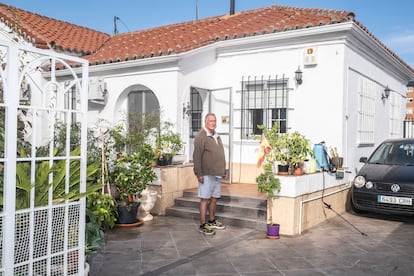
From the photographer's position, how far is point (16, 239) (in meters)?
3.40

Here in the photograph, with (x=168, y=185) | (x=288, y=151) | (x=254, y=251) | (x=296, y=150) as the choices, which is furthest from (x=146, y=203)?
(x=296, y=150)

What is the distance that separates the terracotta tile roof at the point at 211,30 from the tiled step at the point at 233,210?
3392 millimetres

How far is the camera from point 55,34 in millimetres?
13266

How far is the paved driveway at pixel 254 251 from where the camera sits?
5.05 meters

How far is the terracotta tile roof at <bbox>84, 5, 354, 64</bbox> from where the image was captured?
916 cm

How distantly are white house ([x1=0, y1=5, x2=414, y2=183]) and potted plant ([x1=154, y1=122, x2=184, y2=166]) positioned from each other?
76 centimetres

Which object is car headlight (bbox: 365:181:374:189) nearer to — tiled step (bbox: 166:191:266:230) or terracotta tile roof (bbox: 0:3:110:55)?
tiled step (bbox: 166:191:266:230)

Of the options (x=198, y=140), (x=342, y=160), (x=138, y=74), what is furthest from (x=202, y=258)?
(x=138, y=74)

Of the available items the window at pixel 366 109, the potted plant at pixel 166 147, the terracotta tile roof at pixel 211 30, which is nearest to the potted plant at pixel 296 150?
the potted plant at pixel 166 147

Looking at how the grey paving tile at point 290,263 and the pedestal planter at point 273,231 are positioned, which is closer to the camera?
the grey paving tile at point 290,263

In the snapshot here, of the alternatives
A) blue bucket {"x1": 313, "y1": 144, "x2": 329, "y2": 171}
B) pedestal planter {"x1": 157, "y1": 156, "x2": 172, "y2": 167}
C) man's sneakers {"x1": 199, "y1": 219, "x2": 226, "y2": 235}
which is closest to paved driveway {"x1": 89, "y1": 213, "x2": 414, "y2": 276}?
man's sneakers {"x1": 199, "y1": 219, "x2": 226, "y2": 235}

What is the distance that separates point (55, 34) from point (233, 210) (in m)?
9.28

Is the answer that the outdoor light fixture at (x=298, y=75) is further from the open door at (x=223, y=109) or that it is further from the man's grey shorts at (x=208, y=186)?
the man's grey shorts at (x=208, y=186)

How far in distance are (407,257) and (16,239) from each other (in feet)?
16.6
